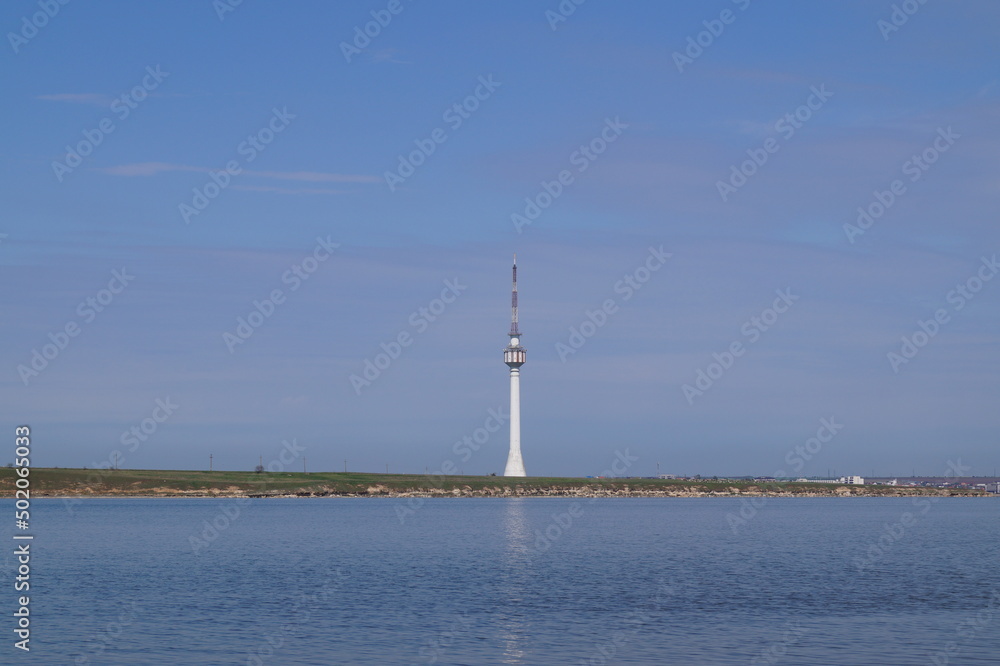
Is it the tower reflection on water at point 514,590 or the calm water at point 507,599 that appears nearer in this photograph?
the calm water at point 507,599

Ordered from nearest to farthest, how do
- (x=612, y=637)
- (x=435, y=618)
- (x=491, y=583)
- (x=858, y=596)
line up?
(x=612, y=637), (x=435, y=618), (x=858, y=596), (x=491, y=583)

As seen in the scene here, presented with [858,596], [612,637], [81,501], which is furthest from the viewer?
[81,501]

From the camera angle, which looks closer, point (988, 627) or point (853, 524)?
point (988, 627)

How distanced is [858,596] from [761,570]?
488 inches

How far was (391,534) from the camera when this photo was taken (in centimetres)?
9800

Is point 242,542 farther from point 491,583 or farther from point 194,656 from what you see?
point 194,656

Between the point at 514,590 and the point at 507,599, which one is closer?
the point at 507,599

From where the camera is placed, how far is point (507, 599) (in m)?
50.2

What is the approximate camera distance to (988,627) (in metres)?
41.7

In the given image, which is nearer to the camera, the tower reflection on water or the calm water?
the calm water

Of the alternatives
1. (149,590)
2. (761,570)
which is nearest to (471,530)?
(761,570)

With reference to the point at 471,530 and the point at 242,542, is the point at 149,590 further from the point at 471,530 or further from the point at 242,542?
the point at 471,530

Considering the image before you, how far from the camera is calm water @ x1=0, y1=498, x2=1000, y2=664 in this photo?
36.8 m

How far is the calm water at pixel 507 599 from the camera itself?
36.8 meters
